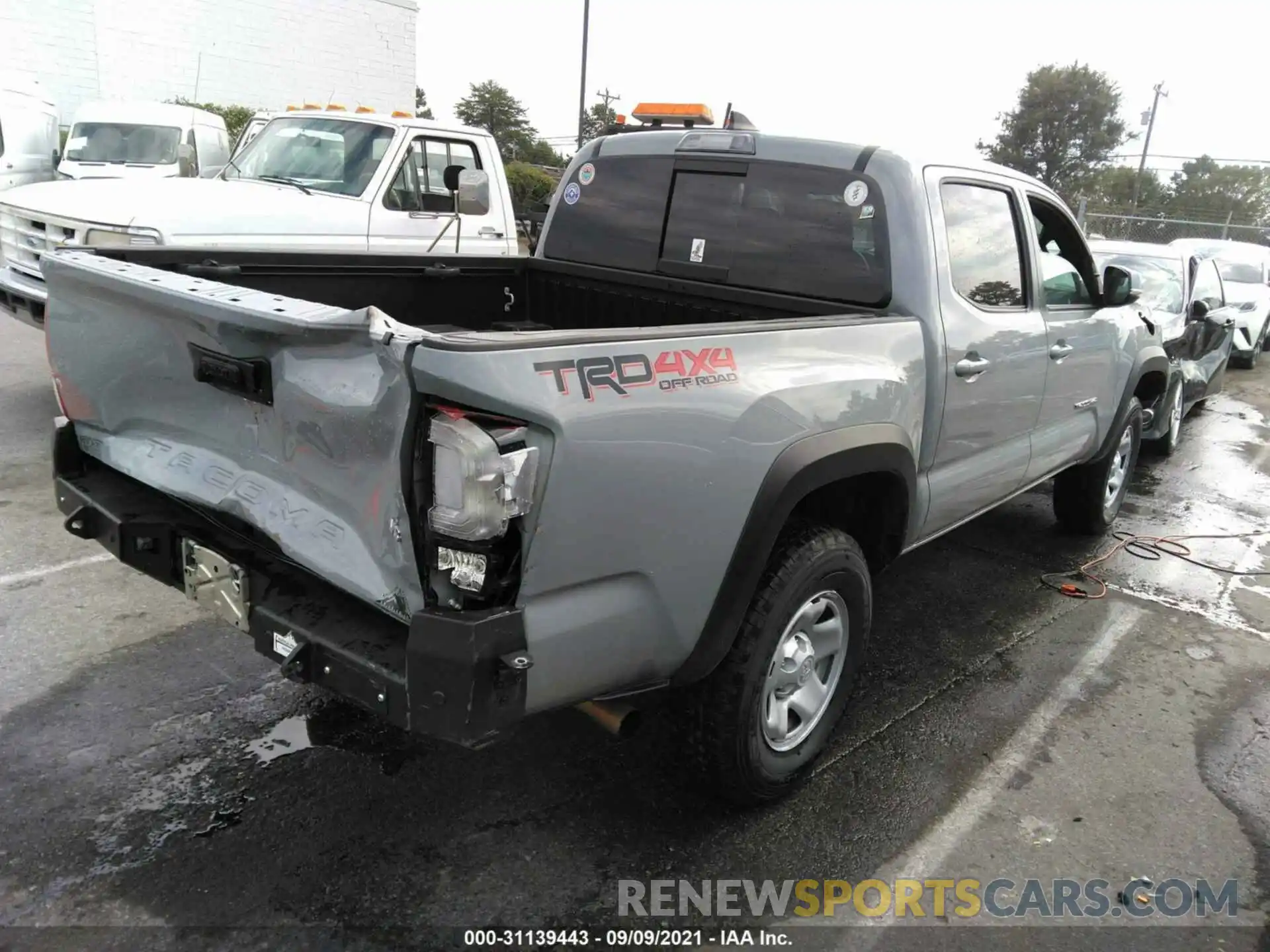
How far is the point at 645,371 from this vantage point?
2.25 metres

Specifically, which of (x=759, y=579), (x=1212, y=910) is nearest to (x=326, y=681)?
(x=759, y=579)

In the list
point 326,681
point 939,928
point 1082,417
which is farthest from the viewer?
point 1082,417

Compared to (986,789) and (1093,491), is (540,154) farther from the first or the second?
(986,789)

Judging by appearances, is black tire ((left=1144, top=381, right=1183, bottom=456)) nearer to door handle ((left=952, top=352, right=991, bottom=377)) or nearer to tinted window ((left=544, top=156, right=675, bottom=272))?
door handle ((left=952, top=352, right=991, bottom=377))

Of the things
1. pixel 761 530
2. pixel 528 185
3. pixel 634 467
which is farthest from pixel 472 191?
pixel 528 185

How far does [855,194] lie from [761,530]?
4.97 ft

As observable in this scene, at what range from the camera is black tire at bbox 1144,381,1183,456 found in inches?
296

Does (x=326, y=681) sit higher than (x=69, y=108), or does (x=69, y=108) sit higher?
(x=69, y=108)

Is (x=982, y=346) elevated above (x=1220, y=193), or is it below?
below

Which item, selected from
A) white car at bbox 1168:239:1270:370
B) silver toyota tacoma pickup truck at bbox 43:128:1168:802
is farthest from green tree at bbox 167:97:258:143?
silver toyota tacoma pickup truck at bbox 43:128:1168:802

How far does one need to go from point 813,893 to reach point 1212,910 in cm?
117

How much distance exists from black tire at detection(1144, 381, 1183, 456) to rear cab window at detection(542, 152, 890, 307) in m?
5.14

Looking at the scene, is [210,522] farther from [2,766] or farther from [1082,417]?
[1082,417]

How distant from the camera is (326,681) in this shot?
2.26m
